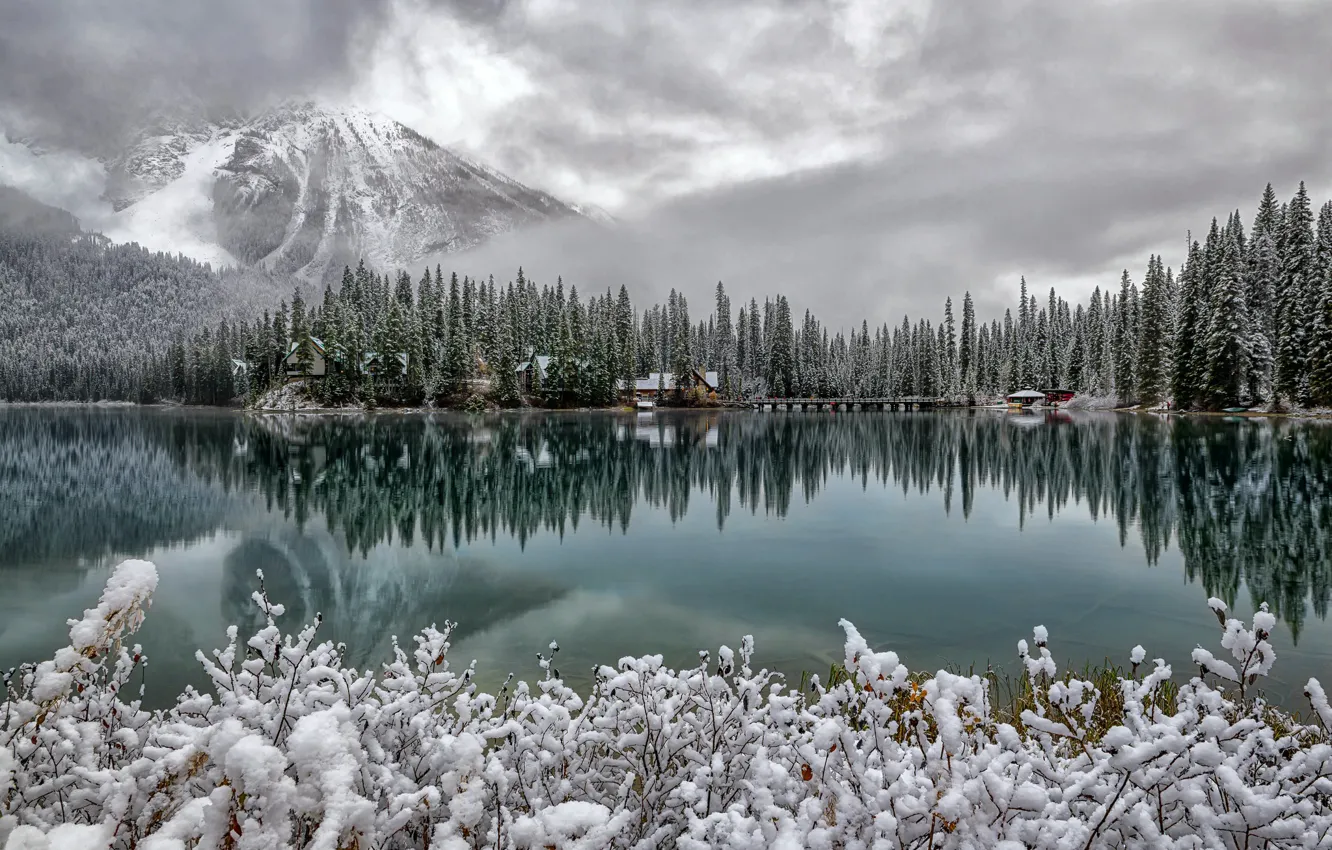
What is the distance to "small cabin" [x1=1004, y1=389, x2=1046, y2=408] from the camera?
101 m

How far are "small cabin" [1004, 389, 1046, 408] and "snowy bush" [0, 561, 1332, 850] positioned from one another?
10953 centimetres

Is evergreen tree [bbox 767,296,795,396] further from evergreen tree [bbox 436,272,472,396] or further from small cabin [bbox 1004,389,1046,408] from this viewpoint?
evergreen tree [bbox 436,272,472,396]

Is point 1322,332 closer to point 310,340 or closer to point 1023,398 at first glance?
point 1023,398

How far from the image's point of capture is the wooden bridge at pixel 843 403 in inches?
4579

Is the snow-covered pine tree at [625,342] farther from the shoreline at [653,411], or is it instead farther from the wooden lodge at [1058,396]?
the wooden lodge at [1058,396]

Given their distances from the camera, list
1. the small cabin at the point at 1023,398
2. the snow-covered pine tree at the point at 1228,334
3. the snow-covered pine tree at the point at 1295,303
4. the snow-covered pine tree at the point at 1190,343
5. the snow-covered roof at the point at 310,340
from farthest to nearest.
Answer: the small cabin at the point at 1023,398 < the snow-covered roof at the point at 310,340 < the snow-covered pine tree at the point at 1190,343 < the snow-covered pine tree at the point at 1228,334 < the snow-covered pine tree at the point at 1295,303

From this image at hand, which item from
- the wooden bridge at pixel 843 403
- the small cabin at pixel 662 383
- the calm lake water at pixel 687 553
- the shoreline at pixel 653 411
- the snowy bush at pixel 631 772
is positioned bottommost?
the calm lake water at pixel 687 553

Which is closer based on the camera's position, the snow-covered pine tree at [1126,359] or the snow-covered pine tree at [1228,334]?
the snow-covered pine tree at [1228,334]

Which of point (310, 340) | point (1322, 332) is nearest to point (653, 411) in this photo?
point (310, 340)

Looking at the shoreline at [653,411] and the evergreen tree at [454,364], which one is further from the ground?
the evergreen tree at [454,364]

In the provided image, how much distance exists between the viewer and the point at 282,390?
92.6 m

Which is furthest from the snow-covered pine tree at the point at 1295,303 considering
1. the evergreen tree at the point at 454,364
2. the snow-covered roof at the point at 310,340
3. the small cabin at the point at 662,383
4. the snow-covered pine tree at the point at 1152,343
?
the snow-covered roof at the point at 310,340

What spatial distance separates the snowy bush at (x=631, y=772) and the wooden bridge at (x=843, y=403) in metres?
114

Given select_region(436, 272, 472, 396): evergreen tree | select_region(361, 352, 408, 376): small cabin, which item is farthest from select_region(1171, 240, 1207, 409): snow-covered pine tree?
select_region(361, 352, 408, 376): small cabin
